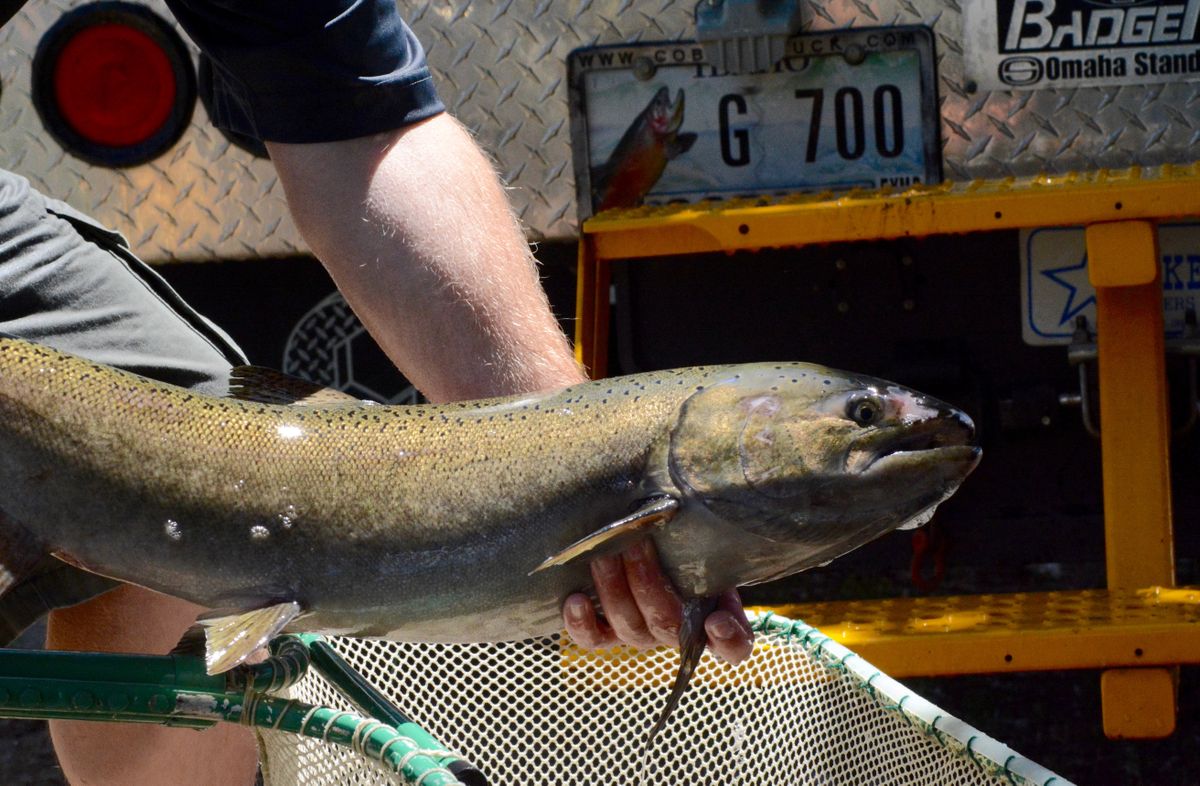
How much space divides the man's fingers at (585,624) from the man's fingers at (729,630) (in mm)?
133

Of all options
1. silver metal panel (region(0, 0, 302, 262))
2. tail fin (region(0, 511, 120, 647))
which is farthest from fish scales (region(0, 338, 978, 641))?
silver metal panel (region(0, 0, 302, 262))

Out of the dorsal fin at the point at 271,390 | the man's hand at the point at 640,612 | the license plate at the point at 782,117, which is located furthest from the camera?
the license plate at the point at 782,117

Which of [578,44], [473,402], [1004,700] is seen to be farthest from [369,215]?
[1004,700]

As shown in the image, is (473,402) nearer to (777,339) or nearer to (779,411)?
(779,411)

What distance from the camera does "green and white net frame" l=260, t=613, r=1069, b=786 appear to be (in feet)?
8.18

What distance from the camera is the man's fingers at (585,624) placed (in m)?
2.09

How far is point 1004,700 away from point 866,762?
7.48 feet

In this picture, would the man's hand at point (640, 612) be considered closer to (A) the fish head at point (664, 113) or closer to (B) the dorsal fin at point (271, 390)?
(B) the dorsal fin at point (271, 390)

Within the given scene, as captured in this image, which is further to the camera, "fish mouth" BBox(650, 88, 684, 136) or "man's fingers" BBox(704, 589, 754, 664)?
"fish mouth" BBox(650, 88, 684, 136)

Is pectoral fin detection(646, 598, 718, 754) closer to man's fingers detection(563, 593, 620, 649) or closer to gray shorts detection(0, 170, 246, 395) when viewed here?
man's fingers detection(563, 593, 620, 649)

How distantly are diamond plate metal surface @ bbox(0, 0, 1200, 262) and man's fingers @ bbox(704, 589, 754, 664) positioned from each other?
2.32m

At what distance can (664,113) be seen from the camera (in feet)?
13.8

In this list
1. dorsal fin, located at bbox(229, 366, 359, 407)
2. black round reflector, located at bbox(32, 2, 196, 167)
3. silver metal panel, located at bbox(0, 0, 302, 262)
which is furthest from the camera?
silver metal panel, located at bbox(0, 0, 302, 262)

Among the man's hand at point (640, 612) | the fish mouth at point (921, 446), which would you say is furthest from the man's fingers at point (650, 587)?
the fish mouth at point (921, 446)
